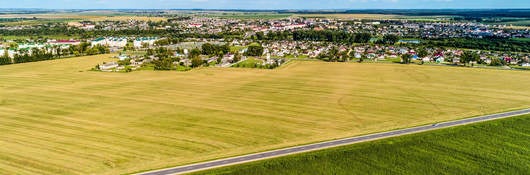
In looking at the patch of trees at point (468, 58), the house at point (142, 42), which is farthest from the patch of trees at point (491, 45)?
the house at point (142, 42)

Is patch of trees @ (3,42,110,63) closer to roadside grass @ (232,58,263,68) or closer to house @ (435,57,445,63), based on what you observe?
roadside grass @ (232,58,263,68)

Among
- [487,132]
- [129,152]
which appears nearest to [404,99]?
[487,132]

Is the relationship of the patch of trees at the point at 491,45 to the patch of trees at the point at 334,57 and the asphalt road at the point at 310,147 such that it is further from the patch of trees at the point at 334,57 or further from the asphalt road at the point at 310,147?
the asphalt road at the point at 310,147

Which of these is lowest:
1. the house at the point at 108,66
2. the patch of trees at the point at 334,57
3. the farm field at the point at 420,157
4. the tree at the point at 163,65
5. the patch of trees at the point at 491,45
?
the farm field at the point at 420,157

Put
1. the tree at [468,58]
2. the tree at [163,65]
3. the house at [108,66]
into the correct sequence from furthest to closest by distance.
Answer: the tree at [468,58], the tree at [163,65], the house at [108,66]

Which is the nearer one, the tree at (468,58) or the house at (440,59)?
the tree at (468,58)

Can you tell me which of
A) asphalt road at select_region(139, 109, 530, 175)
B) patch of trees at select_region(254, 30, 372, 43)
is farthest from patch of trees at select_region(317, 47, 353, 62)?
asphalt road at select_region(139, 109, 530, 175)

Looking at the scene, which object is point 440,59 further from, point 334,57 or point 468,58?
point 334,57
